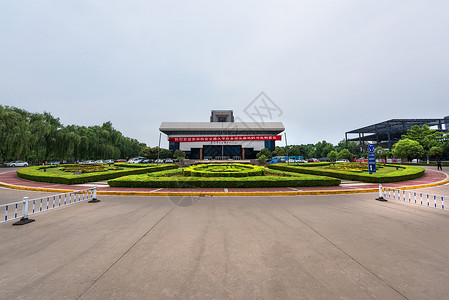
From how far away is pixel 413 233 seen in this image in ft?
15.3

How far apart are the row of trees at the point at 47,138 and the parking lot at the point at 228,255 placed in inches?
1221

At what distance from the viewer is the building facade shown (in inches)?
1930

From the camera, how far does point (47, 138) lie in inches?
1271

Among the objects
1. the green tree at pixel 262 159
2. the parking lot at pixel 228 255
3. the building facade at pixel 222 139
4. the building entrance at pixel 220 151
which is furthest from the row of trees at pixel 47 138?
the green tree at pixel 262 159

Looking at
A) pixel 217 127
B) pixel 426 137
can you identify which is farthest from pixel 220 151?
pixel 426 137

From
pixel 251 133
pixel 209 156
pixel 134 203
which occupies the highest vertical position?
pixel 251 133

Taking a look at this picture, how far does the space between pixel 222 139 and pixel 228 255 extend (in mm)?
44161

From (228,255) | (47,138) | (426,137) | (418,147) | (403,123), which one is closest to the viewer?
(228,255)

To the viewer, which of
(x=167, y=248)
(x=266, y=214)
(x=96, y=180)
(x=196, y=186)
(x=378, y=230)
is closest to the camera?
(x=167, y=248)

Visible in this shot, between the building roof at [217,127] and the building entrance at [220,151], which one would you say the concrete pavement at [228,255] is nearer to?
the building entrance at [220,151]

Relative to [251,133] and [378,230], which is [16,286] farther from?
[251,133]

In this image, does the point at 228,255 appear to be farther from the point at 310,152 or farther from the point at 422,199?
the point at 310,152

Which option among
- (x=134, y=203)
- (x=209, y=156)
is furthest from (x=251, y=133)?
(x=134, y=203)

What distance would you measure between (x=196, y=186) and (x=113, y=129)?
5086 centimetres
